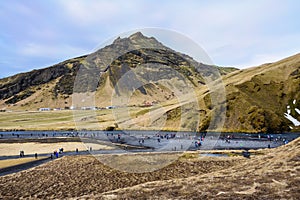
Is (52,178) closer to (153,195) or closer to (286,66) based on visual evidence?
(153,195)

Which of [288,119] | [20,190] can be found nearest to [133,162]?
[20,190]

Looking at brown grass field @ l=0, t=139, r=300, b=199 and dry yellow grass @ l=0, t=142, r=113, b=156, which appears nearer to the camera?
brown grass field @ l=0, t=139, r=300, b=199

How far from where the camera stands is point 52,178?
107ft

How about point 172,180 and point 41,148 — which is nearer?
point 172,180

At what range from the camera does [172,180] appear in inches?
891

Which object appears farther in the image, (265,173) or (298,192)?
(265,173)

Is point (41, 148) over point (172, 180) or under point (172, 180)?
over

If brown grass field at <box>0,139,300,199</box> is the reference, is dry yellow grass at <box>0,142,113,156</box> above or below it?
above

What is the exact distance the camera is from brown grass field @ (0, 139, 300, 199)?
688 inches

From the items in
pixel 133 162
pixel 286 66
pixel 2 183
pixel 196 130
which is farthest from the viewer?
pixel 286 66

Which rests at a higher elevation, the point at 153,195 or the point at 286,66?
the point at 286,66

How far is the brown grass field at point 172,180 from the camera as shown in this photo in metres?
17.5

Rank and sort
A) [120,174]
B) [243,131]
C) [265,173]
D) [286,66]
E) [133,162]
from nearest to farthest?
1. [265,173]
2. [120,174]
3. [133,162]
4. [243,131]
5. [286,66]

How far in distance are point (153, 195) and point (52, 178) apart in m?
18.6
